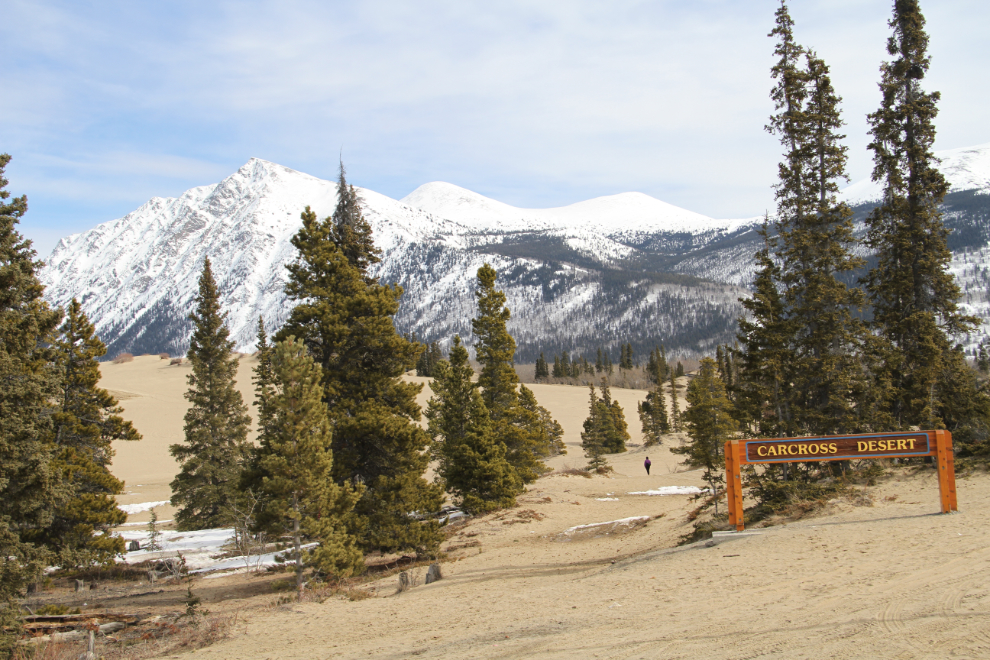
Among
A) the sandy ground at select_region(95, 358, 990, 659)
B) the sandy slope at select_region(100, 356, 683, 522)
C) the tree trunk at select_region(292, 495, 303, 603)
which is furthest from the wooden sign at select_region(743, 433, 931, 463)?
the sandy slope at select_region(100, 356, 683, 522)

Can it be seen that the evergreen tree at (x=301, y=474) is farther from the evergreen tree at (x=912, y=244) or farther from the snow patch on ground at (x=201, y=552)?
the evergreen tree at (x=912, y=244)

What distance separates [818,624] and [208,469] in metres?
27.2

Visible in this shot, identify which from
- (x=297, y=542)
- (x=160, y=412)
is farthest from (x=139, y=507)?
(x=160, y=412)

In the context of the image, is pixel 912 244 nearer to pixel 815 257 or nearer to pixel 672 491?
pixel 815 257

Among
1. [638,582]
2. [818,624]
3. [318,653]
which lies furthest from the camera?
[638,582]

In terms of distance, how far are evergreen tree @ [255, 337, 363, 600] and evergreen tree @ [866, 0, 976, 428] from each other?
16.3 metres

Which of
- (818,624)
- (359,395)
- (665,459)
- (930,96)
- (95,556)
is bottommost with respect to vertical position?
(665,459)

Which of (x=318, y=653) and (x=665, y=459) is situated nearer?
(x=318, y=653)

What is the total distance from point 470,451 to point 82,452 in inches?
544

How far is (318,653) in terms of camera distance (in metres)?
10.0

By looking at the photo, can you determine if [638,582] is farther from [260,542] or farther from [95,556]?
[260,542]

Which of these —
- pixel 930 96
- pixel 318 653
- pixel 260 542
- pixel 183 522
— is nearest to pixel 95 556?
pixel 260 542

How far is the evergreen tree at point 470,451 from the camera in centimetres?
2697

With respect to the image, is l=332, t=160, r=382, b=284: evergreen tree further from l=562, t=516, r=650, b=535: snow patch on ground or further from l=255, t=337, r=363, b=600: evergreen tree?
Answer: l=562, t=516, r=650, b=535: snow patch on ground
